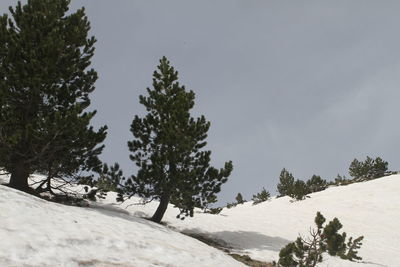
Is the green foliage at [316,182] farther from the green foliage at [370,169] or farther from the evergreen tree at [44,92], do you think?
the evergreen tree at [44,92]

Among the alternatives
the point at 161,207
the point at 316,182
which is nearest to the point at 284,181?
the point at 316,182

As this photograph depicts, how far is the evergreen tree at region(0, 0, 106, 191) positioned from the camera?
Answer: 13.4 meters

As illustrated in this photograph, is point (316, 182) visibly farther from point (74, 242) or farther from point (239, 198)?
point (74, 242)

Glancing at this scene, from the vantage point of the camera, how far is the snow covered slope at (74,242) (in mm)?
6421

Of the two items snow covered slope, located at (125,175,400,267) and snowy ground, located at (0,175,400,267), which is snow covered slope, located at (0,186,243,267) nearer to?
snowy ground, located at (0,175,400,267)

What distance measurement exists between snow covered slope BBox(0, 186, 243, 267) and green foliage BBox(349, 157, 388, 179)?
52.4 meters

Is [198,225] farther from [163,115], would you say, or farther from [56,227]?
[56,227]

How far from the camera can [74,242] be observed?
7.55 meters

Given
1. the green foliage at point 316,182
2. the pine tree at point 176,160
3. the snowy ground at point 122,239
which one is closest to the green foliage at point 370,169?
the green foliage at point 316,182

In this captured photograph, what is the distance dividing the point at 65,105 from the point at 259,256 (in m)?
11.0

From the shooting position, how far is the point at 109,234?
8.97 meters

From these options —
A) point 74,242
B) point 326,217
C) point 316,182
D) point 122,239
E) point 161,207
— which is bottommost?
point 74,242

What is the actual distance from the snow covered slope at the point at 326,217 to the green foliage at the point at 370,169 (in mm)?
12670

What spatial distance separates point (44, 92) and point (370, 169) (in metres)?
54.3
